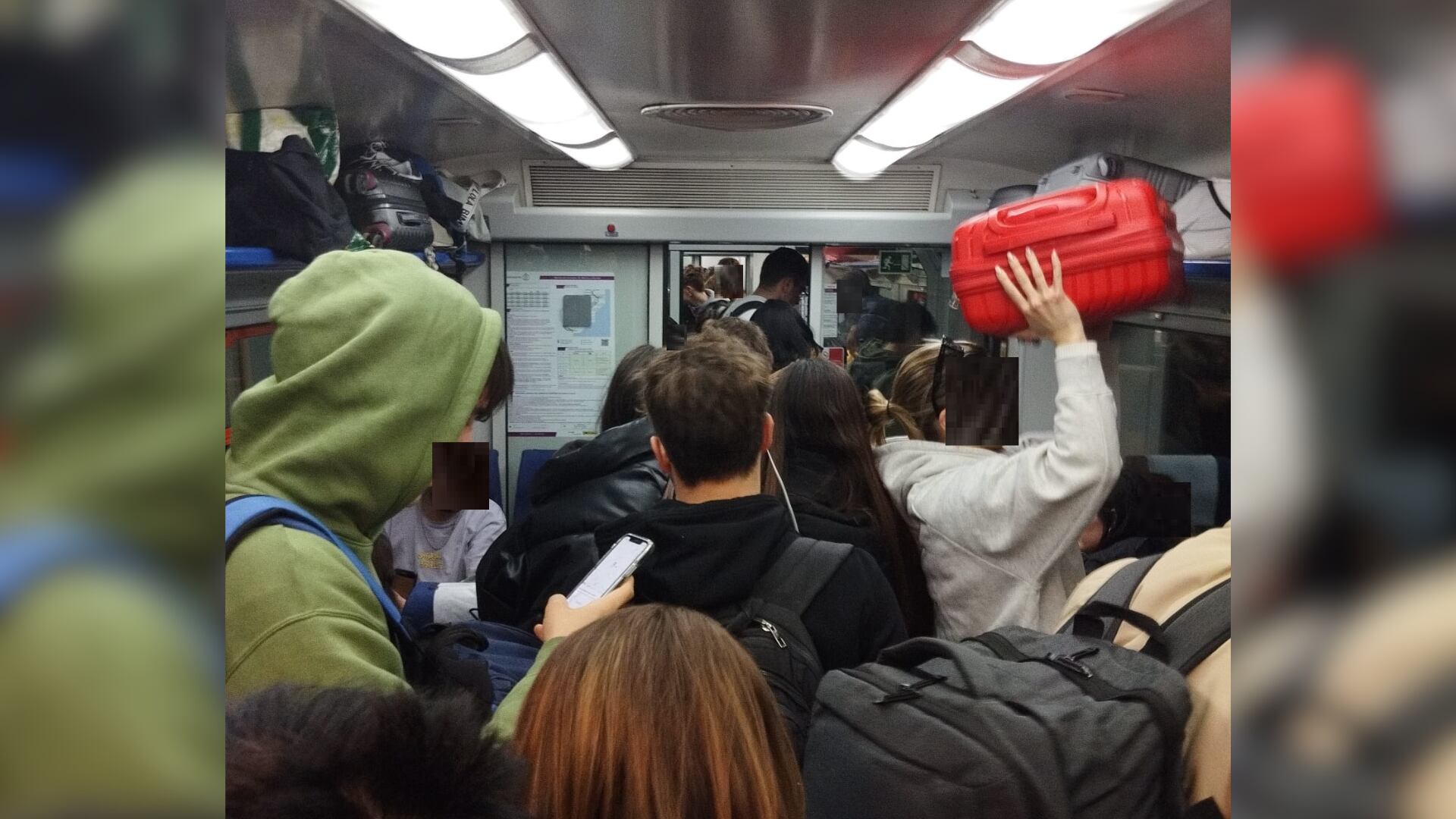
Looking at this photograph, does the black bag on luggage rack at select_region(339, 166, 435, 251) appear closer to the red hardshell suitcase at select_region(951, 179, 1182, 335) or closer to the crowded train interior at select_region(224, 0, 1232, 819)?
the crowded train interior at select_region(224, 0, 1232, 819)

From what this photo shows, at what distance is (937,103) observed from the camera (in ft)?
7.98

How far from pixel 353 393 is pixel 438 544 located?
1.66m

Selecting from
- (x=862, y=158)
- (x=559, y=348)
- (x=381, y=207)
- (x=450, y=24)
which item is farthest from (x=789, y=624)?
(x=559, y=348)

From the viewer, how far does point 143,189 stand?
255 millimetres

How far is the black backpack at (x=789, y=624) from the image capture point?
122 cm

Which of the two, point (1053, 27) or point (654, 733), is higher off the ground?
point (1053, 27)

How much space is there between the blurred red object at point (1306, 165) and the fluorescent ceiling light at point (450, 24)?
1.64 metres

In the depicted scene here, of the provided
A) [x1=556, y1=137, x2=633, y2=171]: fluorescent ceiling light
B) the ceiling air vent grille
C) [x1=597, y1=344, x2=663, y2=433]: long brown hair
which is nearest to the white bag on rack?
the ceiling air vent grille

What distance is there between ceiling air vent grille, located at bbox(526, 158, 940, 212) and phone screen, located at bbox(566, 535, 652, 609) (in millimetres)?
2158

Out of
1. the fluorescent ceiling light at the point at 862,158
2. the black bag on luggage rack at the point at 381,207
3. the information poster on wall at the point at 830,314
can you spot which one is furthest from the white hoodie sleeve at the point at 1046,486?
the fluorescent ceiling light at the point at 862,158

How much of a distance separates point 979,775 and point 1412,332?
766 mm

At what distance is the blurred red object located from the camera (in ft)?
0.81

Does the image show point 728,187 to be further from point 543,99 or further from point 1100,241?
point 1100,241

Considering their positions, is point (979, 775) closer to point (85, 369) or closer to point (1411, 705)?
point (1411, 705)
